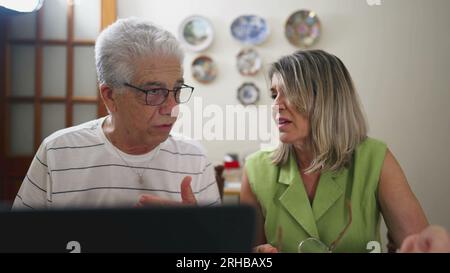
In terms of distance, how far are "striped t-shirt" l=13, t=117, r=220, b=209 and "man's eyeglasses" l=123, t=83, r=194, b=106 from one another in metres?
0.09

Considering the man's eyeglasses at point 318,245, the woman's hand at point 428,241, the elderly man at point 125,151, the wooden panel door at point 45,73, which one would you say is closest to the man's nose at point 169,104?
the elderly man at point 125,151

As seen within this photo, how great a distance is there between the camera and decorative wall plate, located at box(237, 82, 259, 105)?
821 millimetres

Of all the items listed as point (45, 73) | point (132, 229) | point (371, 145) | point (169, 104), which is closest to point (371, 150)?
point (371, 145)

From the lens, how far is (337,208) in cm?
82

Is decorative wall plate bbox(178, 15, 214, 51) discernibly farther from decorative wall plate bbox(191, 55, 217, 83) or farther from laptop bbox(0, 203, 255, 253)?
laptop bbox(0, 203, 255, 253)

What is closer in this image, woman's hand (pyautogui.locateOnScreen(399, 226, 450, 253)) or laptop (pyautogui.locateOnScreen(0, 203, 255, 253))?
laptop (pyautogui.locateOnScreen(0, 203, 255, 253))

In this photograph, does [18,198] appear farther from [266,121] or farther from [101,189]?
[266,121]

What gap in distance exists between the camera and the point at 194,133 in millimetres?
851

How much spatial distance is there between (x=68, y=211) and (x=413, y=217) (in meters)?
0.60

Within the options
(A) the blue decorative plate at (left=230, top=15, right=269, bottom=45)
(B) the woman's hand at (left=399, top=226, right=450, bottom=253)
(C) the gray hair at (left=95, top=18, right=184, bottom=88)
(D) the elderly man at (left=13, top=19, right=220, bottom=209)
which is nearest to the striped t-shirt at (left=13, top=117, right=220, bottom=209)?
(D) the elderly man at (left=13, top=19, right=220, bottom=209)

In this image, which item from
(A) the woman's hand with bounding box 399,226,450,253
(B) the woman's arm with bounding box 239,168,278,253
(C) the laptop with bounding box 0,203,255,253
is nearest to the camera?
(C) the laptop with bounding box 0,203,255,253

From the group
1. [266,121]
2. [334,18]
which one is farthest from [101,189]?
[334,18]

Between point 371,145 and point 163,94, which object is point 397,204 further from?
point 163,94

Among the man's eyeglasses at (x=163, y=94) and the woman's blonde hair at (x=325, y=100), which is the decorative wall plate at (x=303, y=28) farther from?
the man's eyeglasses at (x=163, y=94)
